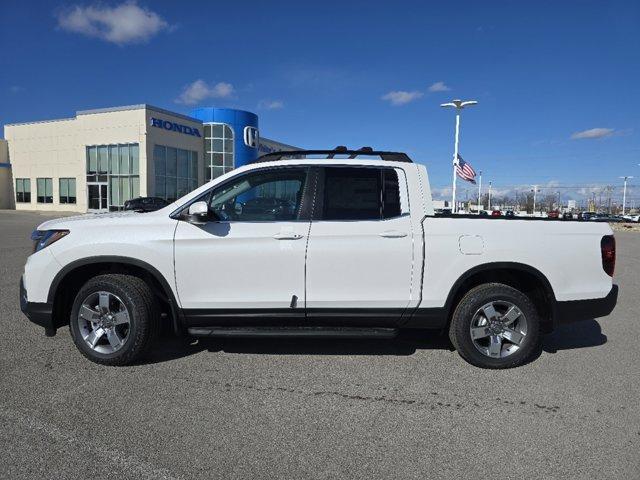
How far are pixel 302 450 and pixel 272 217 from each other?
1987 millimetres

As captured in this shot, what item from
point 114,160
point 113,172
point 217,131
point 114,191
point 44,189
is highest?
point 217,131

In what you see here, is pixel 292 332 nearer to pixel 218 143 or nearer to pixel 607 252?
pixel 607 252

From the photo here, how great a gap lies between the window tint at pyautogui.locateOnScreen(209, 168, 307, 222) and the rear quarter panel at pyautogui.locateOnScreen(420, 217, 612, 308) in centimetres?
123

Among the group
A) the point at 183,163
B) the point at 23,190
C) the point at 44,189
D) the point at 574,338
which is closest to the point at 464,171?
the point at 574,338

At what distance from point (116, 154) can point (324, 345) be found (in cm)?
3635

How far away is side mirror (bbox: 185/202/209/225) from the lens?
3.71 meters

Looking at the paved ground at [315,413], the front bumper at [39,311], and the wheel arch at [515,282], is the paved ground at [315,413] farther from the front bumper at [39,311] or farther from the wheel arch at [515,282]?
the wheel arch at [515,282]

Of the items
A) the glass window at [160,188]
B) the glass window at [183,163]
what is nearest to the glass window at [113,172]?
the glass window at [160,188]

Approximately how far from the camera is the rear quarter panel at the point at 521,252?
3.95 m

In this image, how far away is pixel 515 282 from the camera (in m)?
4.29

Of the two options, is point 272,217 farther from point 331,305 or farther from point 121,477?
point 121,477

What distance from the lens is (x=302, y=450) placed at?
9.09ft

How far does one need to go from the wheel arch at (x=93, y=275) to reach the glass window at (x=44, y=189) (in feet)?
138

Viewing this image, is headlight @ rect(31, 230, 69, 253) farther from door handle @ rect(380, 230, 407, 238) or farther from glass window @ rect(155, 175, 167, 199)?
glass window @ rect(155, 175, 167, 199)
